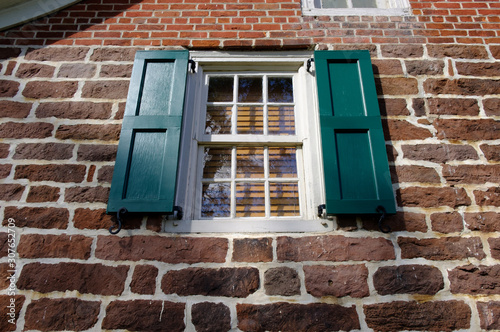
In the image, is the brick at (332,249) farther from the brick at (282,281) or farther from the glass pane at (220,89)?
the glass pane at (220,89)

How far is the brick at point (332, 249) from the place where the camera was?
6.95 ft

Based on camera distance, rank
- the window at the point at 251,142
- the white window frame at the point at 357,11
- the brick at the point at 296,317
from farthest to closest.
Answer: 1. the white window frame at the point at 357,11
2. the window at the point at 251,142
3. the brick at the point at 296,317

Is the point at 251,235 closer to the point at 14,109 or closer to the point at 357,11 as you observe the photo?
the point at 14,109

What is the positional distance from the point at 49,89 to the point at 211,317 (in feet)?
7.27

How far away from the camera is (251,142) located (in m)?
2.61

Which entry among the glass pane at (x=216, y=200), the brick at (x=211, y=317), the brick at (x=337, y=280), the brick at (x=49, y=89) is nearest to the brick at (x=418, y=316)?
the brick at (x=337, y=280)

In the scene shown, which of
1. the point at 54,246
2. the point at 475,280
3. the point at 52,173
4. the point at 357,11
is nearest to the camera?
the point at 475,280

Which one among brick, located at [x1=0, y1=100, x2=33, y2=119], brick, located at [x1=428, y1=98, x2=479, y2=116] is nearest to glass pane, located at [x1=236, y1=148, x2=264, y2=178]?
brick, located at [x1=428, y1=98, x2=479, y2=116]

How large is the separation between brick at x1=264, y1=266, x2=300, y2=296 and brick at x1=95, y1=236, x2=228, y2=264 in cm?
31

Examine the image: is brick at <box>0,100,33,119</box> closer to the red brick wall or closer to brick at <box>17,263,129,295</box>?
the red brick wall

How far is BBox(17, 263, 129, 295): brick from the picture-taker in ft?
6.72

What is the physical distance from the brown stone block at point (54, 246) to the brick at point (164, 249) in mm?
96

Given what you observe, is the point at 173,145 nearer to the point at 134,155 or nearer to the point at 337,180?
the point at 134,155

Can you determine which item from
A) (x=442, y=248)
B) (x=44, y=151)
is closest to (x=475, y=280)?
(x=442, y=248)
